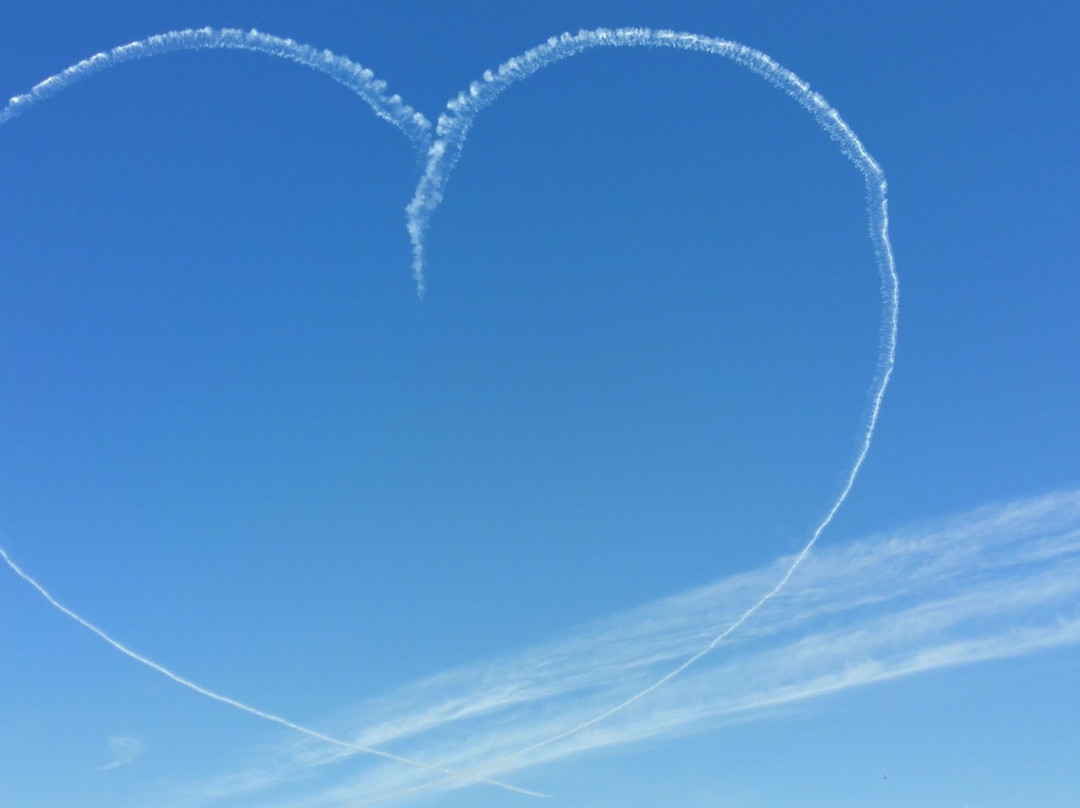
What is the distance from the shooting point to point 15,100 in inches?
1481

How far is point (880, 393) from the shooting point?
1656 inches

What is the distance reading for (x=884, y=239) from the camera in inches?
1613

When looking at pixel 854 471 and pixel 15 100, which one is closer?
pixel 15 100

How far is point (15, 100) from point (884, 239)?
5078cm

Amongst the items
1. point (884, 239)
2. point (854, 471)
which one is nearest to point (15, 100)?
point (884, 239)

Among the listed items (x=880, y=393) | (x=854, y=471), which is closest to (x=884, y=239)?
(x=880, y=393)

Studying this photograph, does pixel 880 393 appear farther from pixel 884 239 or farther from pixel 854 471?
pixel 884 239

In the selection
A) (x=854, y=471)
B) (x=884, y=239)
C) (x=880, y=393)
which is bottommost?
(x=854, y=471)

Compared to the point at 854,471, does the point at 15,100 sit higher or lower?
higher

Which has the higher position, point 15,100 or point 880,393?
point 15,100

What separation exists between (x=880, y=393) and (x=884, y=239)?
30.9 feet

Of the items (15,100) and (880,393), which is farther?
(880,393)

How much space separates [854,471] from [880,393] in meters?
5.13

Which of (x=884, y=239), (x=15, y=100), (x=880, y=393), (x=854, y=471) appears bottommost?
(x=854, y=471)
